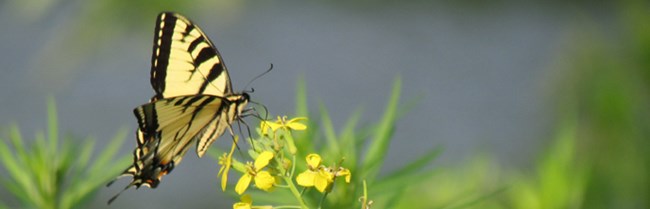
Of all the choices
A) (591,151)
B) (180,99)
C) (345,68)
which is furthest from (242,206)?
(345,68)

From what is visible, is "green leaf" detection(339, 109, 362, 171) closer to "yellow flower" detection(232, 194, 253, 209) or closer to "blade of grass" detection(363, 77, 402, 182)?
"blade of grass" detection(363, 77, 402, 182)

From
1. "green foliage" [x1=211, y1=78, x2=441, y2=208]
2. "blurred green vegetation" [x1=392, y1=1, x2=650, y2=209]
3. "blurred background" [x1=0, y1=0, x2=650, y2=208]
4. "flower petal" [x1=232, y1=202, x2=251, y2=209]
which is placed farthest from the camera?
"blurred background" [x1=0, y1=0, x2=650, y2=208]

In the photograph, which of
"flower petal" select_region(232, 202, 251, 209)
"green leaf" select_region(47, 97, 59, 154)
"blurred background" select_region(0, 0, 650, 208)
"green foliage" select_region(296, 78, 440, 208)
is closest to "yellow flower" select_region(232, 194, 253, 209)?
"flower petal" select_region(232, 202, 251, 209)

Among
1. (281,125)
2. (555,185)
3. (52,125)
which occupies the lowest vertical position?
(555,185)

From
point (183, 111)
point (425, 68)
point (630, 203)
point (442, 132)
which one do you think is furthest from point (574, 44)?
point (425, 68)

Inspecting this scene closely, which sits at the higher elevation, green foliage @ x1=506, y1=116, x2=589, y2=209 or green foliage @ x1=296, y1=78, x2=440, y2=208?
green foliage @ x1=296, y1=78, x2=440, y2=208

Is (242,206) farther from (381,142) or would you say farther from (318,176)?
(381,142)
